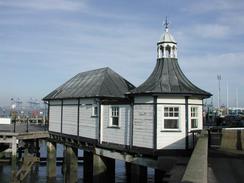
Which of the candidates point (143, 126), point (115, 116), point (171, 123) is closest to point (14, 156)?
point (115, 116)

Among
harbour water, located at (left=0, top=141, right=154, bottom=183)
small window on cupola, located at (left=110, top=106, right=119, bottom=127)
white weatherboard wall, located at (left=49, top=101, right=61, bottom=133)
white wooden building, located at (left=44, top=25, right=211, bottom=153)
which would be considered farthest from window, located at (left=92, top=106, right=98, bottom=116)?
harbour water, located at (left=0, top=141, right=154, bottom=183)

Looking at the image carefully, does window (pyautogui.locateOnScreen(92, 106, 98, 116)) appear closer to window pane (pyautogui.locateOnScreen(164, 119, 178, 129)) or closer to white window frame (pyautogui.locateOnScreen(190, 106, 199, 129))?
window pane (pyautogui.locateOnScreen(164, 119, 178, 129))

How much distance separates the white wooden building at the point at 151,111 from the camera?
19.1 metres

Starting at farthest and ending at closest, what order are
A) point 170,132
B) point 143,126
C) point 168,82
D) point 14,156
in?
1. point 14,156
2. point 168,82
3. point 143,126
4. point 170,132

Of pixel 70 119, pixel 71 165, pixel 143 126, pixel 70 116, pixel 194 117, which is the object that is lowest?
pixel 71 165

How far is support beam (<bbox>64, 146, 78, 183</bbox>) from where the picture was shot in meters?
27.8

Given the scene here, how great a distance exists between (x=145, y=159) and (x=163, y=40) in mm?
6237

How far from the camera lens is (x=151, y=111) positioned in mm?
19250

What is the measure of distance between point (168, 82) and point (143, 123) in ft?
7.77

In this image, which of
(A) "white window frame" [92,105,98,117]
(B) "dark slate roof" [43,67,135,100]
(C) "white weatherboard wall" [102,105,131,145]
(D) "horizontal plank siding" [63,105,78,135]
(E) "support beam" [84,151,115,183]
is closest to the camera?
(C) "white weatherboard wall" [102,105,131,145]

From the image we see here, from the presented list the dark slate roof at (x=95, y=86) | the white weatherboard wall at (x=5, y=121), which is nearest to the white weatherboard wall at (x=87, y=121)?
the dark slate roof at (x=95, y=86)

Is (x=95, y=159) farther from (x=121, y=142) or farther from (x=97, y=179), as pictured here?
(x=121, y=142)

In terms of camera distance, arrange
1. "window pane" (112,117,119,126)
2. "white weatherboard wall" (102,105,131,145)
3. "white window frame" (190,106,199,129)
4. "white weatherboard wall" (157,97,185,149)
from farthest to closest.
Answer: "window pane" (112,117,119,126) < "white weatherboard wall" (102,105,131,145) < "white window frame" (190,106,199,129) < "white weatherboard wall" (157,97,185,149)

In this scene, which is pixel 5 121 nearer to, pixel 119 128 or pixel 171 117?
pixel 119 128
